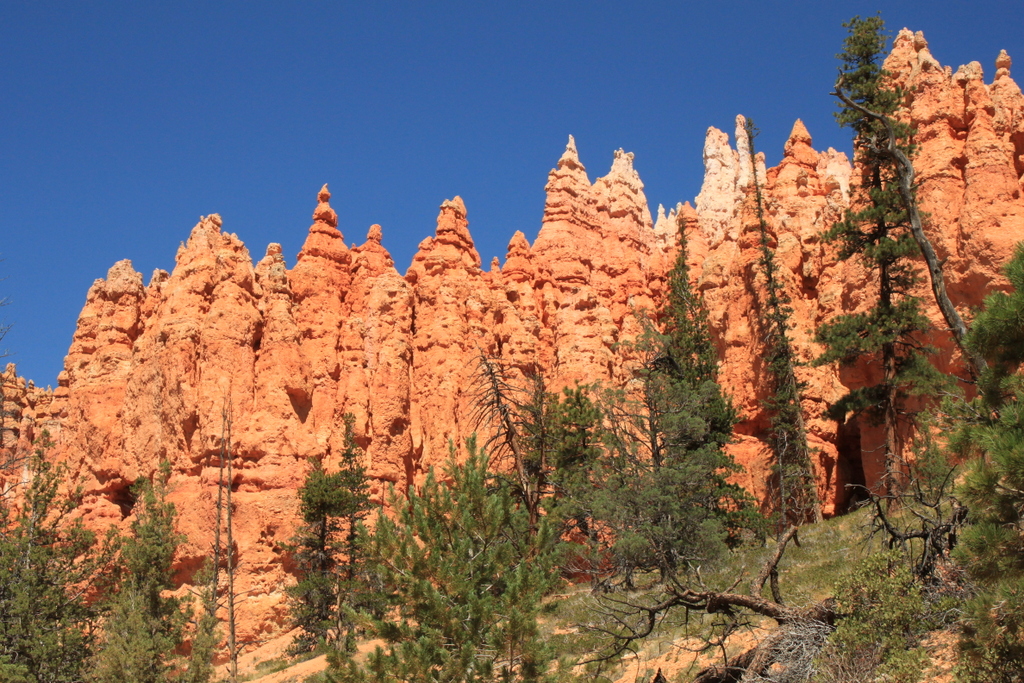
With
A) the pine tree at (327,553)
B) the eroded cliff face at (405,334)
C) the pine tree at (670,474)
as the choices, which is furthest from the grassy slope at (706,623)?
the eroded cliff face at (405,334)

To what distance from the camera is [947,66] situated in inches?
1305

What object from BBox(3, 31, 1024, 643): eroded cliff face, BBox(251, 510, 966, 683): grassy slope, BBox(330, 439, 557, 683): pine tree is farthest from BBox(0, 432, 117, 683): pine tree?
BBox(330, 439, 557, 683): pine tree

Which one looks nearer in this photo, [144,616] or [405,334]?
[144,616]

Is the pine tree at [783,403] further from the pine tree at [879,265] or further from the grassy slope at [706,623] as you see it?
the grassy slope at [706,623]

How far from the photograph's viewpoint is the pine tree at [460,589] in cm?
1117

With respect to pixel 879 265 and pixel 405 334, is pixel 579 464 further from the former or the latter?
pixel 405 334

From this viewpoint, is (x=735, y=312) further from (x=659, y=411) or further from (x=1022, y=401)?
(x=1022, y=401)

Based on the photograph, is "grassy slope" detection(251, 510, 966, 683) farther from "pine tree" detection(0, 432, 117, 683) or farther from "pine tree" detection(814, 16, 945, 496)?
"pine tree" detection(0, 432, 117, 683)

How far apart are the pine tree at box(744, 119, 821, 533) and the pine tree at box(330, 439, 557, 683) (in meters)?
18.0

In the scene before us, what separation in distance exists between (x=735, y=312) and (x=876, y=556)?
28.8 meters

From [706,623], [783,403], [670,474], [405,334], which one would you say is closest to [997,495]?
[706,623]

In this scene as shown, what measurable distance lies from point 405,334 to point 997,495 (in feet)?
115

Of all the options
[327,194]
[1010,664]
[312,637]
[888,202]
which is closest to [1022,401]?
[1010,664]

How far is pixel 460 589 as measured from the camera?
11.6 m
